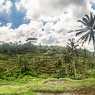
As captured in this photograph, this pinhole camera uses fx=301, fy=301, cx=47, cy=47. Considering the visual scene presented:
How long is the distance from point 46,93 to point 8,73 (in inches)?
2928

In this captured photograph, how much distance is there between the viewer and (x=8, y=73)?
11888 cm

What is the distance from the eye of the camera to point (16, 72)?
119812 millimetres

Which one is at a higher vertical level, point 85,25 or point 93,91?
point 85,25

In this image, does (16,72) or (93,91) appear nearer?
(93,91)

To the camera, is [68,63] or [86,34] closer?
[86,34]

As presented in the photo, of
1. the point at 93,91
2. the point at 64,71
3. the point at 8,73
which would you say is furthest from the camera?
the point at 8,73

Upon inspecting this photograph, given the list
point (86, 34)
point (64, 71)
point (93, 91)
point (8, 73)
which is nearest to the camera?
point (93, 91)

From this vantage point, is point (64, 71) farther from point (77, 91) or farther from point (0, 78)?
point (77, 91)

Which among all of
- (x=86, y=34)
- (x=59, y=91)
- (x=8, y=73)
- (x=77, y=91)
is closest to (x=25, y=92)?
(x=59, y=91)

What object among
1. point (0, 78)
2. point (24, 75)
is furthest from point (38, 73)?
point (0, 78)

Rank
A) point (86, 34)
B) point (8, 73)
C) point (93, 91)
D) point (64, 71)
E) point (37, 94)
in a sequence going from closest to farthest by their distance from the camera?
point (93, 91), point (37, 94), point (86, 34), point (64, 71), point (8, 73)

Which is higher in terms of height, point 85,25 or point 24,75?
point 85,25

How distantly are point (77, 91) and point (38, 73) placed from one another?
78322mm

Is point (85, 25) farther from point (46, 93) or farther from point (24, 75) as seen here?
point (24, 75)
